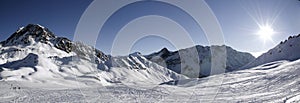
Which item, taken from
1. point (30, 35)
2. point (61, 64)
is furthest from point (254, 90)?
point (30, 35)

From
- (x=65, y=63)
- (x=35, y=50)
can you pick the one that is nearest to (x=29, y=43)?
(x=35, y=50)

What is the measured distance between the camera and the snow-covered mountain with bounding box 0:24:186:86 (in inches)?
3022

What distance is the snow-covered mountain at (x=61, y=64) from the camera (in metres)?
76.8

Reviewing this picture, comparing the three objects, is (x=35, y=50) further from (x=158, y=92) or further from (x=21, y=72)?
(x=158, y=92)

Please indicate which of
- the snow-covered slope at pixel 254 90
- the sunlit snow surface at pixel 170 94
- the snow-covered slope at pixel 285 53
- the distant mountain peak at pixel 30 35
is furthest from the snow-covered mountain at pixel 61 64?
the snow-covered slope at pixel 285 53

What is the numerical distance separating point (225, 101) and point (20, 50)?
470 ft

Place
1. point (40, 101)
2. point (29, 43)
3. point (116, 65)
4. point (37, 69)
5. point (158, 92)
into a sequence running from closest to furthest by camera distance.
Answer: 1. point (40, 101)
2. point (158, 92)
3. point (37, 69)
4. point (116, 65)
5. point (29, 43)

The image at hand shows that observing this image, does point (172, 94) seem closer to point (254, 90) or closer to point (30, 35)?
point (254, 90)

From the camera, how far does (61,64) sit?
104m

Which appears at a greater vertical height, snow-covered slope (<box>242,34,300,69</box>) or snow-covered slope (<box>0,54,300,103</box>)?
snow-covered slope (<box>242,34,300,69</box>)

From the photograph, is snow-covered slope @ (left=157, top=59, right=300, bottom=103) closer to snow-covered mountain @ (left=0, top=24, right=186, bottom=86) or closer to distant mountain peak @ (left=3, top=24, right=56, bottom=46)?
snow-covered mountain @ (left=0, top=24, right=186, bottom=86)

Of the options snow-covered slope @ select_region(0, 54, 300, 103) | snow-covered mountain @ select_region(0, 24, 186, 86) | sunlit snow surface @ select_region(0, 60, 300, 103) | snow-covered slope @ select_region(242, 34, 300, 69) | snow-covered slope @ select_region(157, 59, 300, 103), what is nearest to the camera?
snow-covered slope @ select_region(157, 59, 300, 103)

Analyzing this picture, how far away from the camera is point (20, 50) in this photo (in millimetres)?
137750

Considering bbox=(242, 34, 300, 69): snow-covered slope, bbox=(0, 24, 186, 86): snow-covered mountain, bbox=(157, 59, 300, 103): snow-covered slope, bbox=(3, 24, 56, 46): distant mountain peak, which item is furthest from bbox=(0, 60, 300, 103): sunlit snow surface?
bbox=(3, 24, 56, 46): distant mountain peak
